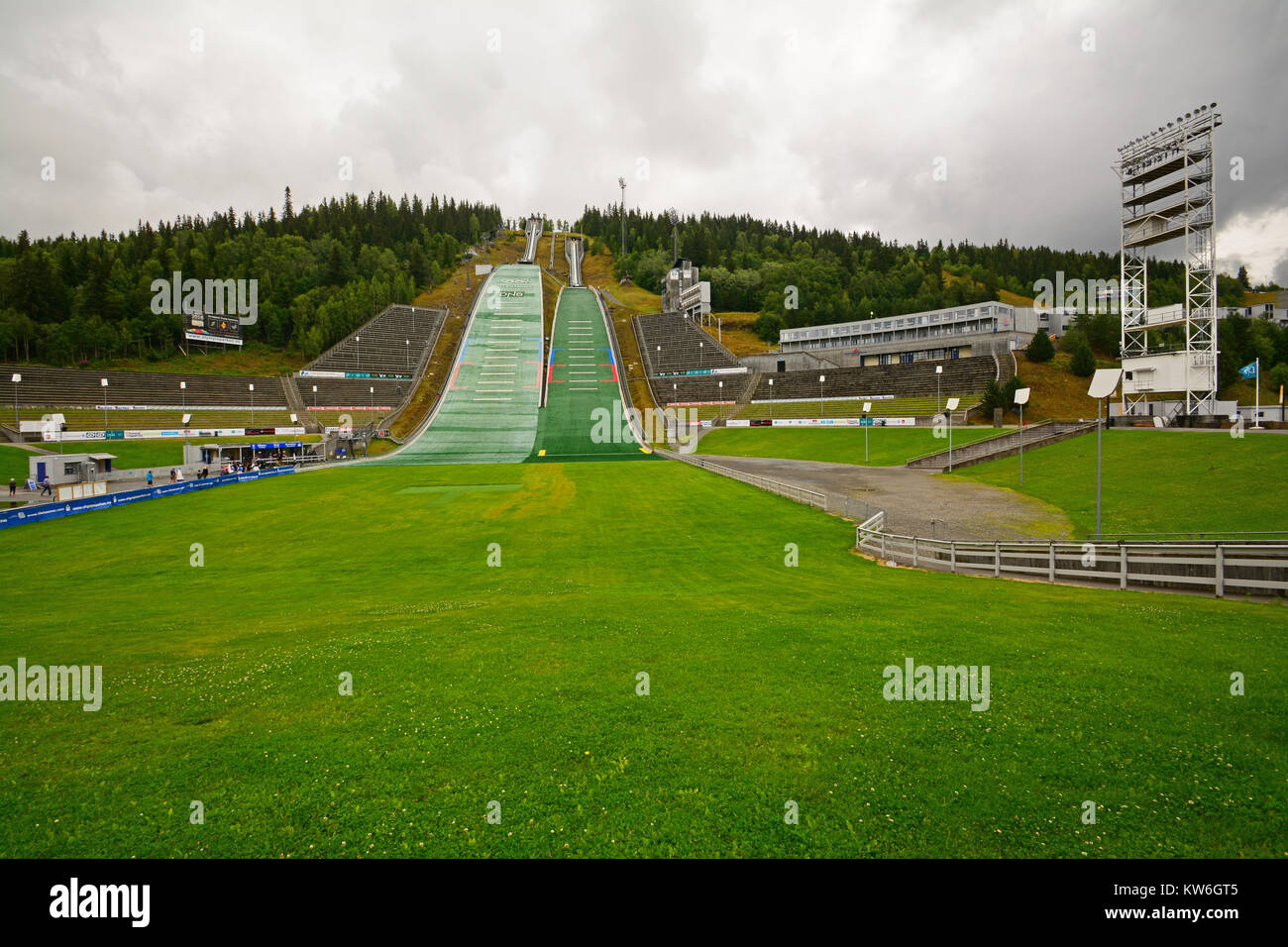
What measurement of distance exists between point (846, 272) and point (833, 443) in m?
118

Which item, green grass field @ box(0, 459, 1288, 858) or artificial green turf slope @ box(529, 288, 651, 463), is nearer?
green grass field @ box(0, 459, 1288, 858)

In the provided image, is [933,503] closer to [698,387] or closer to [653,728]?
[653,728]

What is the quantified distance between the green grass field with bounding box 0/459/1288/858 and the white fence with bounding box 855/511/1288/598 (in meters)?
1.04

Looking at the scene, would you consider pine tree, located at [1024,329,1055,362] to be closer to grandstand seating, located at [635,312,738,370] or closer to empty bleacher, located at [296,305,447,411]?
grandstand seating, located at [635,312,738,370]

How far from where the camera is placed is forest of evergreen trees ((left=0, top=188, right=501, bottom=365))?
97.6m

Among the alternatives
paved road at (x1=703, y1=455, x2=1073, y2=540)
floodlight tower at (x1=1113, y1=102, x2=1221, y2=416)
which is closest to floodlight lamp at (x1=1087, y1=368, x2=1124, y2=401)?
paved road at (x1=703, y1=455, x2=1073, y2=540)

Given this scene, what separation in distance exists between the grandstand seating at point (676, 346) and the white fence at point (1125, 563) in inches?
3013

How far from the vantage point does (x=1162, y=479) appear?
28.2 m

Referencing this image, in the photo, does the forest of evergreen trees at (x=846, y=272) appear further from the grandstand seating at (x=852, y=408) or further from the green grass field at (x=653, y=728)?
the green grass field at (x=653, y=728)
